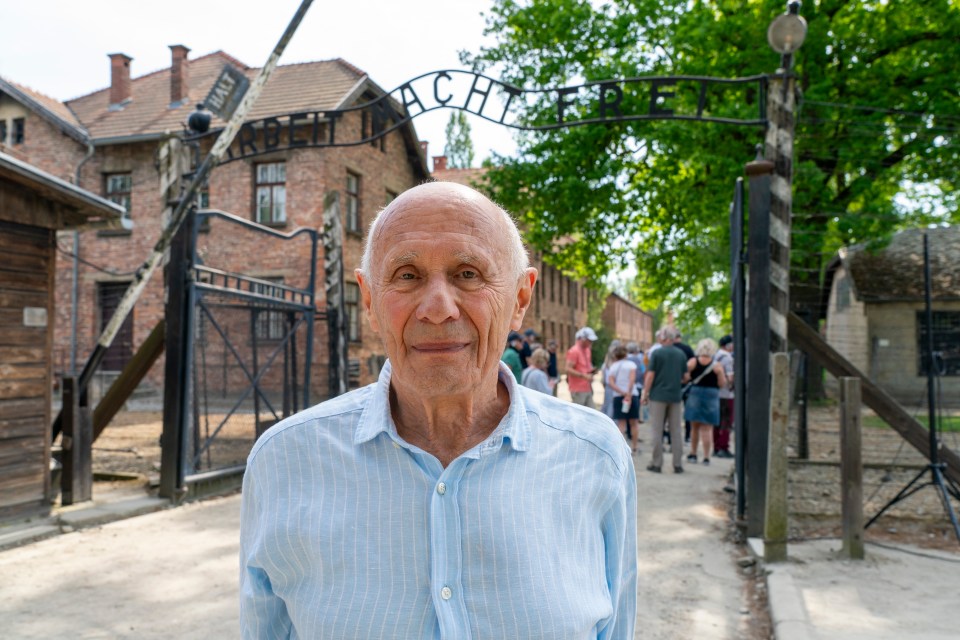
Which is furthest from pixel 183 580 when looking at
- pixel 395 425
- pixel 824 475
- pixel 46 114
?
pixel 46 114

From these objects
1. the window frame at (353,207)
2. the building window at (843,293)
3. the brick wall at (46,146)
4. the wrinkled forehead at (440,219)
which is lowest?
the wrinkled forehead at (440,219)

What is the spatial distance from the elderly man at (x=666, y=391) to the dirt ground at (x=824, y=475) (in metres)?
1.46

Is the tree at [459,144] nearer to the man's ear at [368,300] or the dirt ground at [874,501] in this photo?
the dirt ground at [874,501]

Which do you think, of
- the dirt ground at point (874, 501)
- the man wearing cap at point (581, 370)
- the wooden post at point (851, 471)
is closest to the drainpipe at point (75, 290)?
the man wearing cap at point (581, 370)

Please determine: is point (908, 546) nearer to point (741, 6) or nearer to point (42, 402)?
point (42, 402)

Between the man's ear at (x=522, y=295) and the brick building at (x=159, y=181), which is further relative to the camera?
the brick building at (x=159, y=181)

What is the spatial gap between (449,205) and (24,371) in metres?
7.00

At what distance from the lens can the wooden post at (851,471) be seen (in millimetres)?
5805

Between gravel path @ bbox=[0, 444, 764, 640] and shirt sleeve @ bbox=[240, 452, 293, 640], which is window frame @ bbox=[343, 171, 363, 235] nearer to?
gravel path @ bbox=[0, 444, 764, 640]

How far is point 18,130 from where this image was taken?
80.1 feet

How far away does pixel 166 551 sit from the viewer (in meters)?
6.48

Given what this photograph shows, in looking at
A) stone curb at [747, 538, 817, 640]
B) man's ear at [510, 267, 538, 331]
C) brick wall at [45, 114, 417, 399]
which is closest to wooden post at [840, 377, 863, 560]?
stone curb at [747, 538, 817, 640]

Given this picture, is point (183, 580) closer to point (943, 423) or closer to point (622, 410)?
point (622, 410)

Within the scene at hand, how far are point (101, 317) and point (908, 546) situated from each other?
22.3 m
